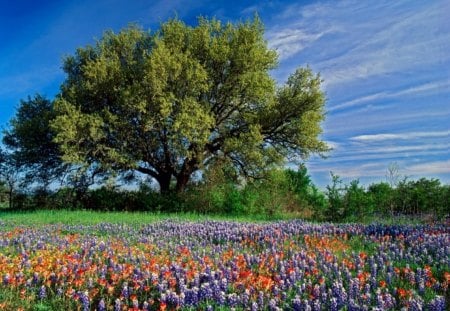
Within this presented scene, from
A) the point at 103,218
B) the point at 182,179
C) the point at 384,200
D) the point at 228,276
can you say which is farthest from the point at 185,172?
the point at 228,276

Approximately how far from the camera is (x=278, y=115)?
3053 cm

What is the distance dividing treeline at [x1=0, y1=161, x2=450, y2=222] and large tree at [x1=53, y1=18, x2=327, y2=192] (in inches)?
72.9

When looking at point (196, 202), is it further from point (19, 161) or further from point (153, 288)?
point (153, 288)

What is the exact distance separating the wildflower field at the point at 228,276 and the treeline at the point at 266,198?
7.63 m

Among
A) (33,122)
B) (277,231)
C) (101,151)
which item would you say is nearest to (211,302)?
(277,231)

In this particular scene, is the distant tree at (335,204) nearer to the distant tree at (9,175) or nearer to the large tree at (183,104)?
the large tree at (183,104)

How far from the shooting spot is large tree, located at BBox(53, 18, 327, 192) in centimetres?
2695

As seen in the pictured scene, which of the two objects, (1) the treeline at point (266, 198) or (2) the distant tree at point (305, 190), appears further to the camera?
(2) the distant tree at point (305, 190)

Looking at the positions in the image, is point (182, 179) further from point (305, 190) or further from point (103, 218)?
point (103, 218)

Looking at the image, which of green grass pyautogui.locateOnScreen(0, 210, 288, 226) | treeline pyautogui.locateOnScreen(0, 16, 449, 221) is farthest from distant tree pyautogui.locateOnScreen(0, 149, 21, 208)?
Result: green grass pyautogui.locateOnScreen(0, 210, 288, 226)

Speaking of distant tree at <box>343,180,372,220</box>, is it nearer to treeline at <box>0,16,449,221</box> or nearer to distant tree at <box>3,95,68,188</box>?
treeline at <box>0,16,449,221</box>

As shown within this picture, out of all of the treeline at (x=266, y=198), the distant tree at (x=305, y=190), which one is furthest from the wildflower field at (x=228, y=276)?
the distant tree at (x=305, y=190)

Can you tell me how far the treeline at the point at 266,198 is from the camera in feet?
61.1

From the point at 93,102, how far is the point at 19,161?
646cm
